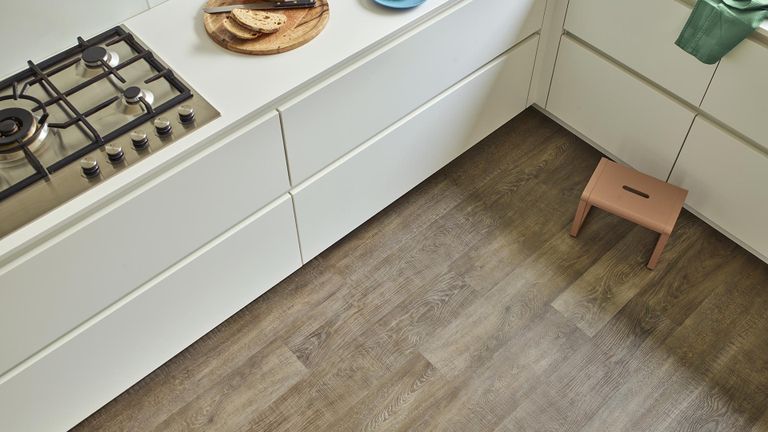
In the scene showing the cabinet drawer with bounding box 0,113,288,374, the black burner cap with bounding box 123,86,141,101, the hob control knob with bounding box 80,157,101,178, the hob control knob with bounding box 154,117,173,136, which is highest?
the black burner cap with bounding box 123,86,141,101

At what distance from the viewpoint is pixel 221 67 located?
174 centimetres

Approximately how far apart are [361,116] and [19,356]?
981 millimetres

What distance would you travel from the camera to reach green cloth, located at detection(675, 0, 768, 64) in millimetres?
1818

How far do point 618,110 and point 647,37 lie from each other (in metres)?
0.29

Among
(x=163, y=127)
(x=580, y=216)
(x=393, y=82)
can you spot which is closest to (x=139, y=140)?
(x=163, y=127)

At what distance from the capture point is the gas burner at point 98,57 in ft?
5.59

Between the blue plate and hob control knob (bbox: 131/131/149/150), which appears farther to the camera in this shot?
the blue plate

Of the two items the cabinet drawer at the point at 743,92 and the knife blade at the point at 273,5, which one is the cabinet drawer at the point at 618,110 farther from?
the knife blade at the point at 273,5

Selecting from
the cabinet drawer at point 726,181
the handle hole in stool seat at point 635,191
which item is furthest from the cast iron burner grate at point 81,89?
the cabinet drawer at point 726,181

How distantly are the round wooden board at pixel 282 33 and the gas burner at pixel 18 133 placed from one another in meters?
0.46

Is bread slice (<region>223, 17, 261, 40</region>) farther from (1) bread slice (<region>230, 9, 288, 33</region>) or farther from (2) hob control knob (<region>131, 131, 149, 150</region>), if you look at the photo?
(2) hob control knob (<region>131, 131, 149, 150</region>)

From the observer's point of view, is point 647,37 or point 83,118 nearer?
point 83,118

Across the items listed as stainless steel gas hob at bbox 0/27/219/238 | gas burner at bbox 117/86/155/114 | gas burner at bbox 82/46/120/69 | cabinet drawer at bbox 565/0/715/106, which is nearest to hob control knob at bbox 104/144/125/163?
stainless steel gas hob at bbox 0/27/219/238

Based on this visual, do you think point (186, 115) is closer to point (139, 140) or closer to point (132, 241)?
point (139, 140)
